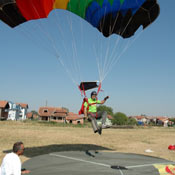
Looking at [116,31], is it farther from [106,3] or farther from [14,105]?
[14,105]

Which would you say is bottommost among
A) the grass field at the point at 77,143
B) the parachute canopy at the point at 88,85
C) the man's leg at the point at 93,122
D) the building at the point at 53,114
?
the grass field at the point at 77,143

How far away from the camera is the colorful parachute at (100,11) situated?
24.3 feet

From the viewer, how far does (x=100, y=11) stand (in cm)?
805

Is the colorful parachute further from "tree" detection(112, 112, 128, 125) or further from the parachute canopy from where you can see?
"tree" detection(112, 112, 128, 125)

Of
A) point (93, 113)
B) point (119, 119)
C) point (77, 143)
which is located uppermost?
point (119, 119)

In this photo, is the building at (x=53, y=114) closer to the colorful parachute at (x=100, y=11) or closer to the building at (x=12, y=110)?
the building at (x=12, y=110)

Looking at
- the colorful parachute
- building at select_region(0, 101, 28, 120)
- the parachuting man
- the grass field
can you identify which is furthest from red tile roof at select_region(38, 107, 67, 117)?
the parachuting man

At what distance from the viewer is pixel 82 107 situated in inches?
271

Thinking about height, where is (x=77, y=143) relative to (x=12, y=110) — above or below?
below

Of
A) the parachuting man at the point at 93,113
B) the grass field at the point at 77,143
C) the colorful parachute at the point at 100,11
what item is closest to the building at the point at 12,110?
the grass field at the point at 77,143

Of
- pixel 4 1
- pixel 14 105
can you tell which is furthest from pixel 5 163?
pixel 14 105

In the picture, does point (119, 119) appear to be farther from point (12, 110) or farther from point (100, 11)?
point (100, 11)

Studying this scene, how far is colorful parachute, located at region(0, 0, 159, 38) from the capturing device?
7.40 meters

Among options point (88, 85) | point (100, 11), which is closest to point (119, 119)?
point (100, 11)
